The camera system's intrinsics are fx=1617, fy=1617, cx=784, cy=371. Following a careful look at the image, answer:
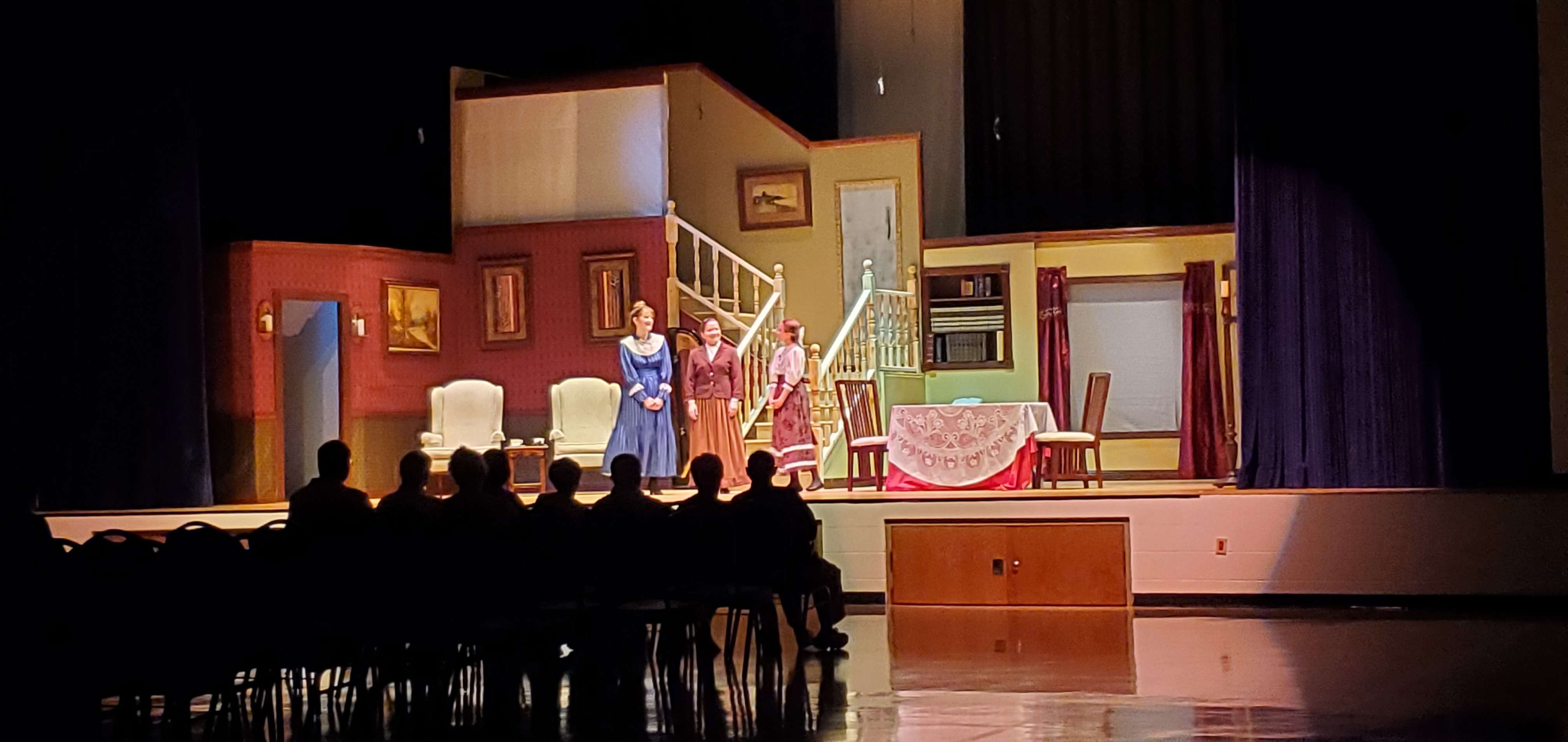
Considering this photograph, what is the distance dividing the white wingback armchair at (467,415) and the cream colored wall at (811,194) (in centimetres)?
209

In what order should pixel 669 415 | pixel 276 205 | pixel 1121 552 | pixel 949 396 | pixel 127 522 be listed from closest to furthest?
pixel 1121 552 → pixel 127 522 → pixel 669 415 → pixel 276 205 → pixel 949 396

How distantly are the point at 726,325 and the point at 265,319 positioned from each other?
3336 millimetres

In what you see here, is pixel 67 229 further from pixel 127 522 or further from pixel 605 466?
pixel 605 466

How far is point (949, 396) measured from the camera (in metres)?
13.1

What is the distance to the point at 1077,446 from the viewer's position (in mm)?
9359

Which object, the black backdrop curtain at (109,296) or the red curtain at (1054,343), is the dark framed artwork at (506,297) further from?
the red curtain at (1054,343)

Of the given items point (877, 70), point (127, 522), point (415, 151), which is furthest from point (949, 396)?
point (127, 522)

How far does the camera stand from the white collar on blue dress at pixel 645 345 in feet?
34.1

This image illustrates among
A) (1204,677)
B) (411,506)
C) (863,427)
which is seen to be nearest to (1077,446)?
(863,427)

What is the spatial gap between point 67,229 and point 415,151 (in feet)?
10.2

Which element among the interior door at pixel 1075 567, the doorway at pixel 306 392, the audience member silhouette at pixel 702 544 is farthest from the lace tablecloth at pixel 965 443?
the doorway at pixel 306 392

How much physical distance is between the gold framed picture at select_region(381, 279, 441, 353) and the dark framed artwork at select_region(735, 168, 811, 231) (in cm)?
261

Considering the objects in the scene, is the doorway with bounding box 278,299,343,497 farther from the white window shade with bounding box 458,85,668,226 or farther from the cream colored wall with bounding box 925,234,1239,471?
the cream colored wall with bounding box 925,234,1239,471

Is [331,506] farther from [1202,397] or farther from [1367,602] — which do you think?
[1202,397]
